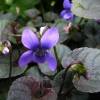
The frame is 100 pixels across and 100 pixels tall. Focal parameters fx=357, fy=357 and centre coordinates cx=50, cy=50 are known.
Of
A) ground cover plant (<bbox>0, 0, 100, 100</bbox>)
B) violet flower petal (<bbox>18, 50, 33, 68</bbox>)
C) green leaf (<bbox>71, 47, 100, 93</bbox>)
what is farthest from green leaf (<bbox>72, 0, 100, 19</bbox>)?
violet flower petal (<bbox>18, 50, 33, 68</bbox>)

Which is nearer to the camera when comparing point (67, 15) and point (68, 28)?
point (68, 28)

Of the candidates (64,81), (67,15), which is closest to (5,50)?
(64,81)

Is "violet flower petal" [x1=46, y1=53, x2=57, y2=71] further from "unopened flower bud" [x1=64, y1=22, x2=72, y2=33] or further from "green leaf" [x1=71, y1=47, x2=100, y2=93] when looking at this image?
"unopened flower bud" [x1=64, y1=22, x2=72, y2=33]

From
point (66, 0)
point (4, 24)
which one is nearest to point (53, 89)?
point (4, 24)

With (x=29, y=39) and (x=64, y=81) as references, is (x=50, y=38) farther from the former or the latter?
(x=64, y=81)

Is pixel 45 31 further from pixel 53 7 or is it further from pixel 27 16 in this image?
pixel 53 7
